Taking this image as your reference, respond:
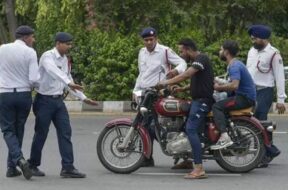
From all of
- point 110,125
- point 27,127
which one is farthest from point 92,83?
point 110,125

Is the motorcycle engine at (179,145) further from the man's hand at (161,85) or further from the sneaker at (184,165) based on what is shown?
the man's hand at (161,85)

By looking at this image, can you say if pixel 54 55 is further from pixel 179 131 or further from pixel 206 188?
pixel 206 188

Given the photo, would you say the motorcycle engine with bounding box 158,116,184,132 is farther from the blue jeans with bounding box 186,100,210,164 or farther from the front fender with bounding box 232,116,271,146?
the front fender with bounding box 232,116,271,146

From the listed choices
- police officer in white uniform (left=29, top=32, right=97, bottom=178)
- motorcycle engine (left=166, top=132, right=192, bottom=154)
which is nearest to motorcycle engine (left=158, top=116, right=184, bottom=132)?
motorcycle engine (left=166, top=132, right=192, bottom=154)

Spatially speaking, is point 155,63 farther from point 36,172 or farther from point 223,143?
point 36,172

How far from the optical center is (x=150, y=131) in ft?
31.7

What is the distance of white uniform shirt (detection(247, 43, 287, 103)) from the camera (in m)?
10.1

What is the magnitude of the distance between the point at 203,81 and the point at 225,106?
414 millimetres

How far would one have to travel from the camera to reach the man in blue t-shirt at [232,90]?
9.35 metres

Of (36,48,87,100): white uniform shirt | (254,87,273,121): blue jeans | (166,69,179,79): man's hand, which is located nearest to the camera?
(36,48,87,100): white uniform shirt

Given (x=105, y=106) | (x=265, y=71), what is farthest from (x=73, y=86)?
(x=105, y=106)

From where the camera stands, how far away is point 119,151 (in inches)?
378

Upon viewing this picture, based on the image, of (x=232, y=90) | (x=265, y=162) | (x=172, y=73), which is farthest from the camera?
(x=265, y=162)

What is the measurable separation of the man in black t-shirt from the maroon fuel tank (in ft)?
0.45
